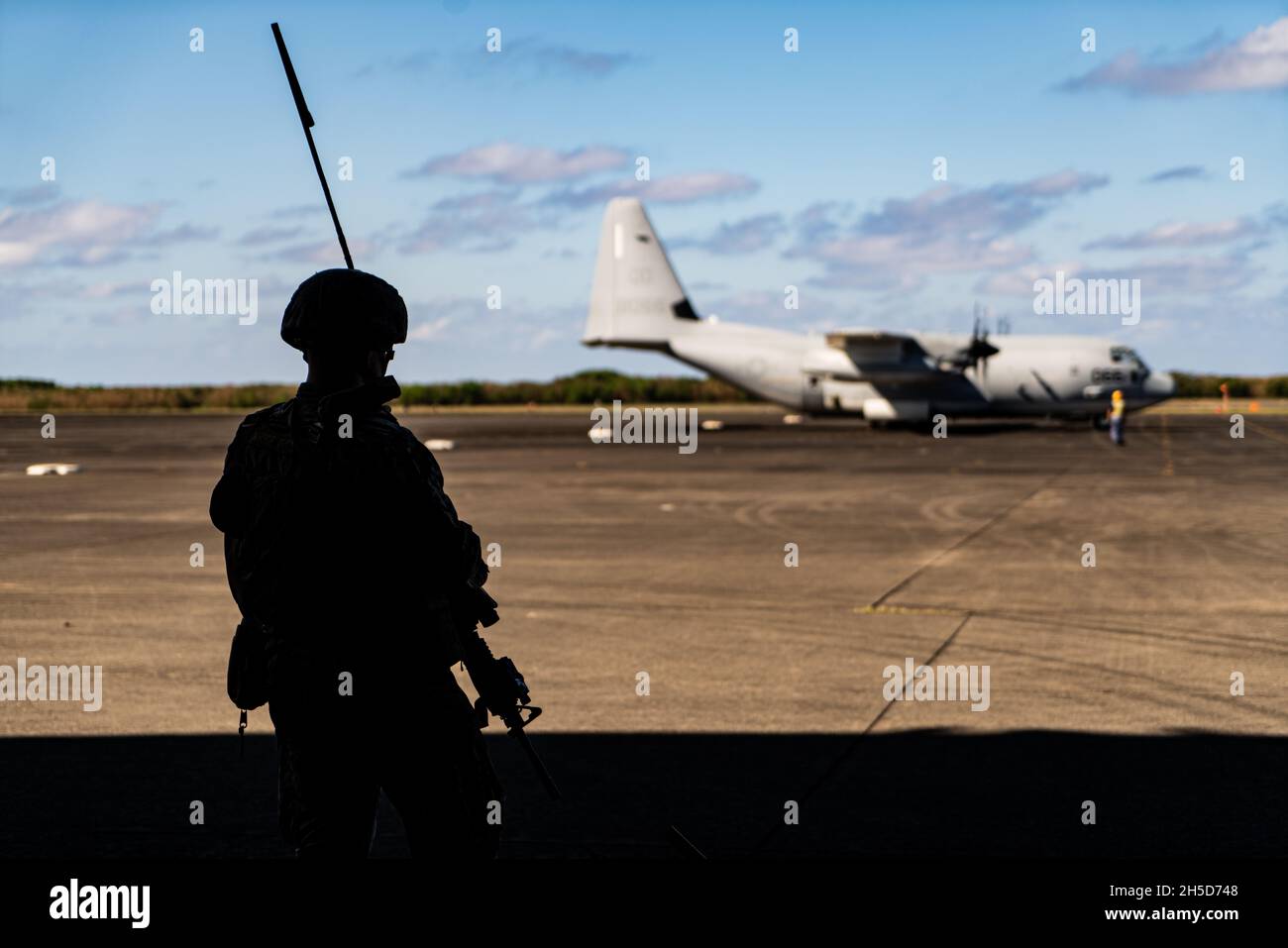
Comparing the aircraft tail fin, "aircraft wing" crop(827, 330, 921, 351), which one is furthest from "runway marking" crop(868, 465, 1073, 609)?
the aircraft tail fin

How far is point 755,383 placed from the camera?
5009 centimetres

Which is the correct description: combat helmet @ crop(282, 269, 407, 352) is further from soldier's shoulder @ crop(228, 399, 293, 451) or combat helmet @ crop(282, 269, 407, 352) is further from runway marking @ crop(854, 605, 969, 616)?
runway marking @ crop(854, 605, 969, 616)

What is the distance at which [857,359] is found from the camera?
157 ft

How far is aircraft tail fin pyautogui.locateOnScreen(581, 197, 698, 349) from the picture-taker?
169 ft

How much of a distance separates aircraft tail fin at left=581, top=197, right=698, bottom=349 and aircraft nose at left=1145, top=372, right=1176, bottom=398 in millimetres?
→ 16972

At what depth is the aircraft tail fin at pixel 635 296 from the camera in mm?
51406

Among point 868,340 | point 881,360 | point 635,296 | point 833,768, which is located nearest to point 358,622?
point 833,768

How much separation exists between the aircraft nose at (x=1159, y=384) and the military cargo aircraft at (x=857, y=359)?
50 millimetres

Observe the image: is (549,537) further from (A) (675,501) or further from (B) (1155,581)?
(B) (1155,581)

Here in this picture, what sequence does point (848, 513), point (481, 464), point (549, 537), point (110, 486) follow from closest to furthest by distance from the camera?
point (549, 537) < point (848, 513) < point (110, 486) < point (481, 464)

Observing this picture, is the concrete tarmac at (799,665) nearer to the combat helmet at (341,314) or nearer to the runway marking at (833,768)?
the runway marking at (833,768)
